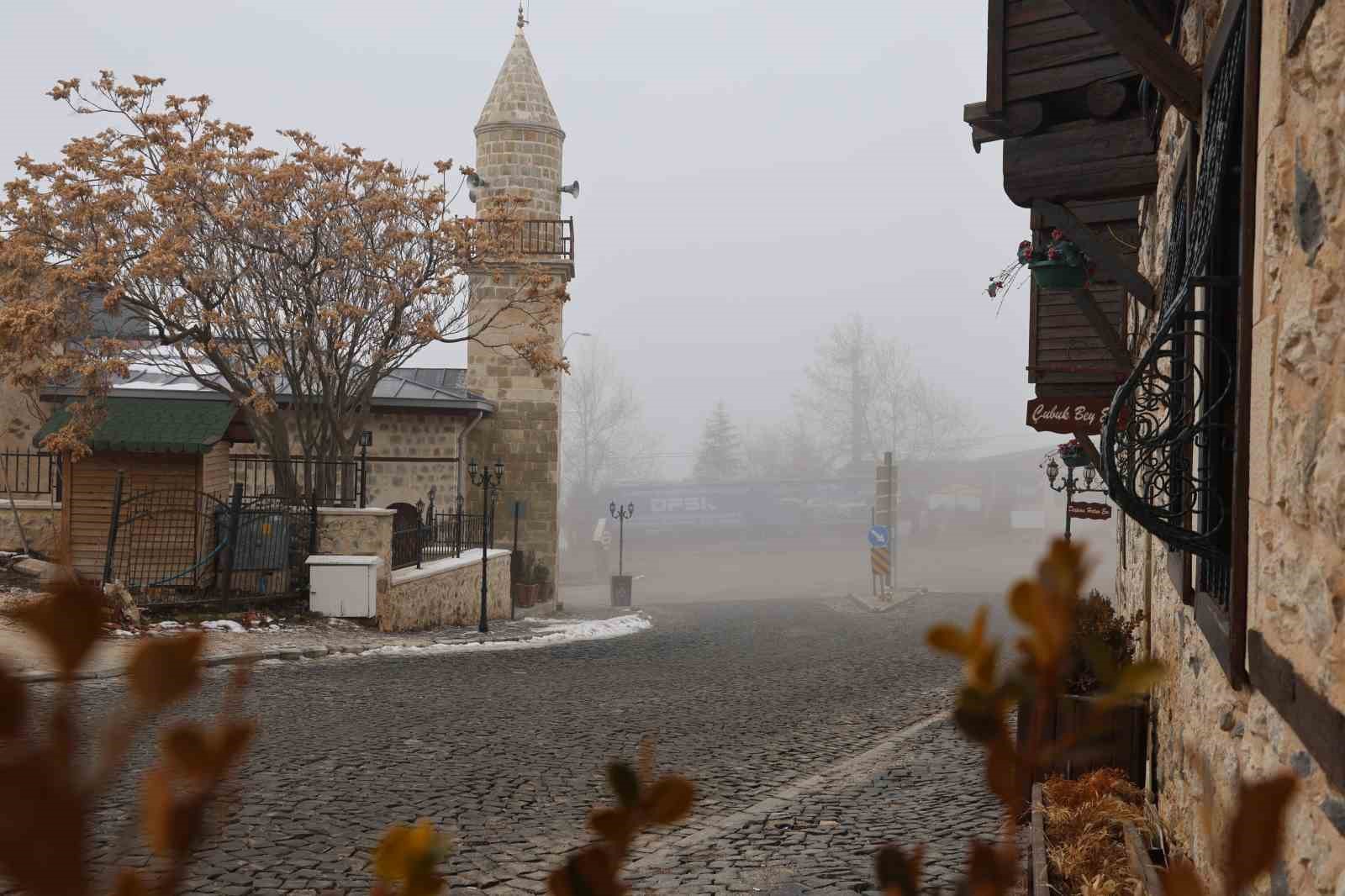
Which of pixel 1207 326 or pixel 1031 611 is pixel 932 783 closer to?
pixel 1207 326

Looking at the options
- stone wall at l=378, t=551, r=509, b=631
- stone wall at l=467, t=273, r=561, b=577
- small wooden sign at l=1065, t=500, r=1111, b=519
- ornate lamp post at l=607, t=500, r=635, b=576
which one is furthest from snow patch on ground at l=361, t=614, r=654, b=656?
ornate lamp post at l=607, t=500, r=635, b=576

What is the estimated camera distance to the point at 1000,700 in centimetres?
101

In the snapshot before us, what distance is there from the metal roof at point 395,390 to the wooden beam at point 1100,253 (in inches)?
593

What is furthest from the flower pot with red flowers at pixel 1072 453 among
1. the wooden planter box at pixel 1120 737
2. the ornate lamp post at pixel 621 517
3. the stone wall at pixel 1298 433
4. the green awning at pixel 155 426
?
the ornate lamp post at pixel 621 517

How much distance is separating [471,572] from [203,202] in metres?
7.52

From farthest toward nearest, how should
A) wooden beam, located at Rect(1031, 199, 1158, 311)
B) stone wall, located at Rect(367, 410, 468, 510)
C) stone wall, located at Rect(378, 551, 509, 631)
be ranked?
stone wall, located at Rect(367, 410, 468, 510)
stone wall, located at Rect(378, 551, 509, 631)
wooden beam, located at Rect(1031, 199, 1158, 311)

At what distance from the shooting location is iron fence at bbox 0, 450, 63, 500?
18812mm

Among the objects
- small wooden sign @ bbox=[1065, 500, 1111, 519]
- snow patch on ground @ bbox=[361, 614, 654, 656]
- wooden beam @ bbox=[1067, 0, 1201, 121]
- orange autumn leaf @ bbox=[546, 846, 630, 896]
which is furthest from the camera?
small wooden sign @ bbox=[1065, 500, 1111, 519]

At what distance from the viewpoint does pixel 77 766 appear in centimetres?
82

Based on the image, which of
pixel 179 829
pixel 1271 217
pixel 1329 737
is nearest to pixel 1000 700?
pixel 179 829

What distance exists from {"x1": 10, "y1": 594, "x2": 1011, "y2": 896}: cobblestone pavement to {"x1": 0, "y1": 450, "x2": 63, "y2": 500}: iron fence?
8.72 m

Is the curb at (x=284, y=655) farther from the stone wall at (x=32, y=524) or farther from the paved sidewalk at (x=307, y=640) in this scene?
the stone wall at (x=32, y=524)

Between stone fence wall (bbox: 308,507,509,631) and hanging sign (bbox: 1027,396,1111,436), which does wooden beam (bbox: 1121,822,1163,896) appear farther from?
stone fence wall (bbox: 308,507,509,631)

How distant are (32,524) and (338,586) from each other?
532cm
